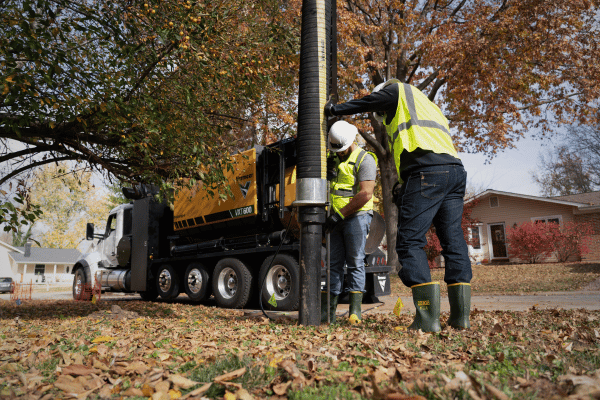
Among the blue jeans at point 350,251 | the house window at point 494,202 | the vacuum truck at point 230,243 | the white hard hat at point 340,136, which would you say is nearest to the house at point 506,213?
the house window at point 494,202

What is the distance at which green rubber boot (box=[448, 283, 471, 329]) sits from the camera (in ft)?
11.7

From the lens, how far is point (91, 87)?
16.4 ft

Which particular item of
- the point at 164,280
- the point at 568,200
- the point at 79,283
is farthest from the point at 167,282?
the point at 568,200

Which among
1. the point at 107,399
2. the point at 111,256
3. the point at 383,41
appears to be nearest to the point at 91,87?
the point at 107,399

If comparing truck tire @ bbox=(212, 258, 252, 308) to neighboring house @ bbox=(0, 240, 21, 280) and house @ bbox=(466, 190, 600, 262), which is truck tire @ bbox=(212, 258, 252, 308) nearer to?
house @ bbox=(466, 190, 600, 262)

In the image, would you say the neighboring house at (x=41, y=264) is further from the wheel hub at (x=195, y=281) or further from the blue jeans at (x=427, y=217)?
the blue jeans at (x=427, y=217)

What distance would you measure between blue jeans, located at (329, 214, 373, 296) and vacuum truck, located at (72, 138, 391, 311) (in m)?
2.14

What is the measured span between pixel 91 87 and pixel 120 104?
0.36 meters

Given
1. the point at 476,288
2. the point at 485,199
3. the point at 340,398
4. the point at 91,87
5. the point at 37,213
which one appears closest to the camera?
the point at 340,398

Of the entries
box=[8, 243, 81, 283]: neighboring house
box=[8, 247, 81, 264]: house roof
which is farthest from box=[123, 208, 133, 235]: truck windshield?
box=[8, 247, 81, 264]: house roof

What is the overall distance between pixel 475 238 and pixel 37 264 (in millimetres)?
50507

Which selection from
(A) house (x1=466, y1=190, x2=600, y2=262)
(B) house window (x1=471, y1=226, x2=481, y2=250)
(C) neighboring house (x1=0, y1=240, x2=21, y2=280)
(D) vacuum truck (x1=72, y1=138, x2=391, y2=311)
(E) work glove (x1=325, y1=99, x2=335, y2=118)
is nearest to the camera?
(E) work glove (x1=325, y1=99, x2=335, y2=118)

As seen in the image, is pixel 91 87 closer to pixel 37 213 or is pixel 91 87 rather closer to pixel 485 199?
pixel 37 213

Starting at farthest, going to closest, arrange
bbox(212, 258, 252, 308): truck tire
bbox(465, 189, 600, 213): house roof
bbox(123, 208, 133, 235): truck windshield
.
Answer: bbox(465, 189, 600, 213): house roof
bbox(123, 208, 133, 235): truck windshield
bbox(212, 258, 252, 308): truck tire
